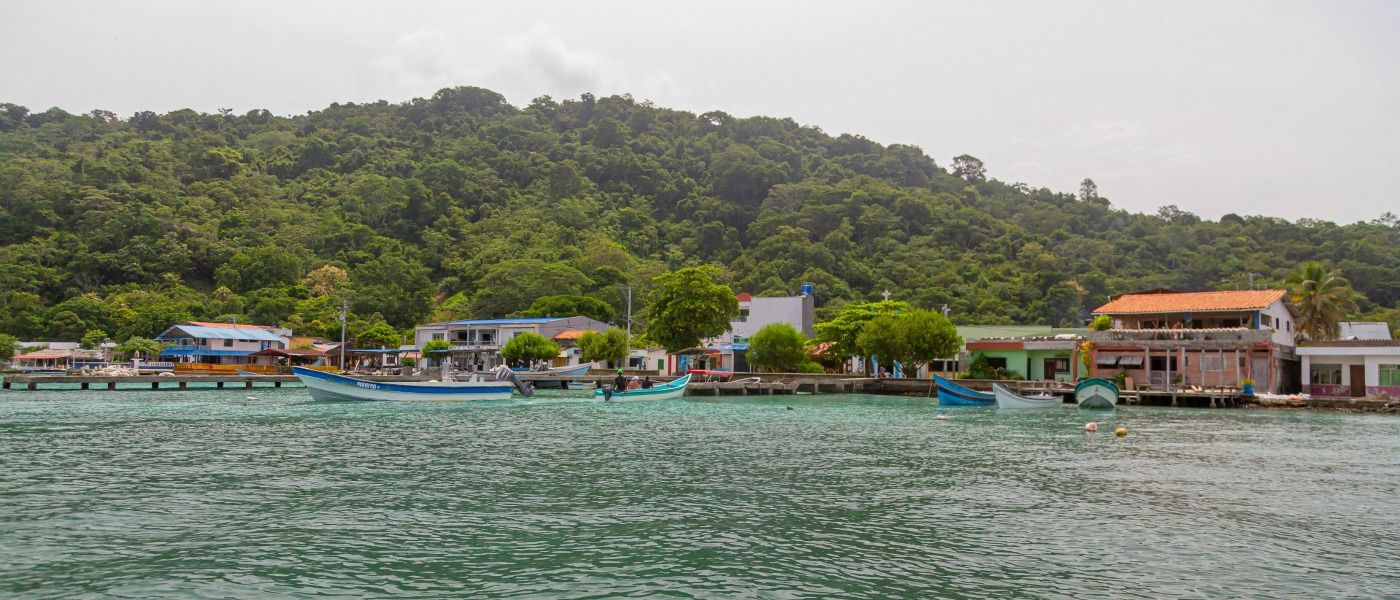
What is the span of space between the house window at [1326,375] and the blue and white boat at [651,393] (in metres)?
33.6

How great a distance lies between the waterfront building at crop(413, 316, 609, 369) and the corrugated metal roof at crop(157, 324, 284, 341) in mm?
13300

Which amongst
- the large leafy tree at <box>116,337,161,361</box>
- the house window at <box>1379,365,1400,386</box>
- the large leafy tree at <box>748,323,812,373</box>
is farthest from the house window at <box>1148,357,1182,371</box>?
the large leafy tree at <box>116,337,161,361</box>

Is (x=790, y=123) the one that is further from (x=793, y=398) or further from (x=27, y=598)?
(x=27, y=598)

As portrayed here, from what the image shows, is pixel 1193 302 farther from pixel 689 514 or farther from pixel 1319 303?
pixel 689 514

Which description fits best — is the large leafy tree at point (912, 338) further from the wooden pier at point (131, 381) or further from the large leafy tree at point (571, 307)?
the wooden pier at point (131, 381)

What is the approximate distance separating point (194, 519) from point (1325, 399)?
153ft

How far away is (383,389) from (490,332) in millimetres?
39301

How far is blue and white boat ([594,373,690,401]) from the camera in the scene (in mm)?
47656

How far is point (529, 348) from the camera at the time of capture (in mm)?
71688

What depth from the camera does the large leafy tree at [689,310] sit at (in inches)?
2618

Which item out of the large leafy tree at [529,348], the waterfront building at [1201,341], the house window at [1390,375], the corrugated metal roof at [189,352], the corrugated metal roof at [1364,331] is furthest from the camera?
the corrugated metal roof at [189,352]

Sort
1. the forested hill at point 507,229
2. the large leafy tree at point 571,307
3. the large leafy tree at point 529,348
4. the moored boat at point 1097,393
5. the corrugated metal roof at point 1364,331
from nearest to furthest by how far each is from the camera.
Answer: the moored boat at point 1097,393 → the corrugated metal roof at point 1364,331 → the large leafy tree at point 529,348 → the large leafy tree at point 571,307 → the forested hill at point 507,229

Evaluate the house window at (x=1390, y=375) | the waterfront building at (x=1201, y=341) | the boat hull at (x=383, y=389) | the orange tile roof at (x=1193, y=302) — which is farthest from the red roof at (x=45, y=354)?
the house window at (x=1390, y=375)

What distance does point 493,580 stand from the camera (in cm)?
1044
